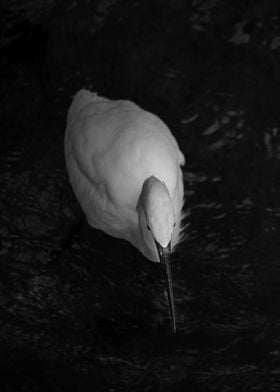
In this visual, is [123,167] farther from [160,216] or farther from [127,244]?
[127,244]

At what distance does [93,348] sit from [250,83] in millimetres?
1815

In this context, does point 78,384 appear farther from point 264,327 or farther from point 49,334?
point 264,327

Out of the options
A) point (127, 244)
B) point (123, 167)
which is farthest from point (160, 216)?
point (127, 244)

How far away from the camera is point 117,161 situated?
A: 386cm

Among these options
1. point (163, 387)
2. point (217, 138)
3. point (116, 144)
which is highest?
point (116, 144)

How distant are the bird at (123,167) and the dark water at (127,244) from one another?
257mm

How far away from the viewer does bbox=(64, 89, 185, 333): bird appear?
386 cm

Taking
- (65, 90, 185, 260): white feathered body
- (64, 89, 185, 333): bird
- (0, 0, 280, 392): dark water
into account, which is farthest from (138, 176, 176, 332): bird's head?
(0, 0, 280, 392): dark water

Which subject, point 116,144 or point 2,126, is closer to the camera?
point 116,144

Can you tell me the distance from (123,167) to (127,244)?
705mm

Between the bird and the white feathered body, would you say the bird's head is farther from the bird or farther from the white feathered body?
the white feathered body

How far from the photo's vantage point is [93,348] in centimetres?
411

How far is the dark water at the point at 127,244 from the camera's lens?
405 cm

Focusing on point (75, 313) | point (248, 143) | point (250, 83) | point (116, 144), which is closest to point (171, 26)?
point (250, 83)
